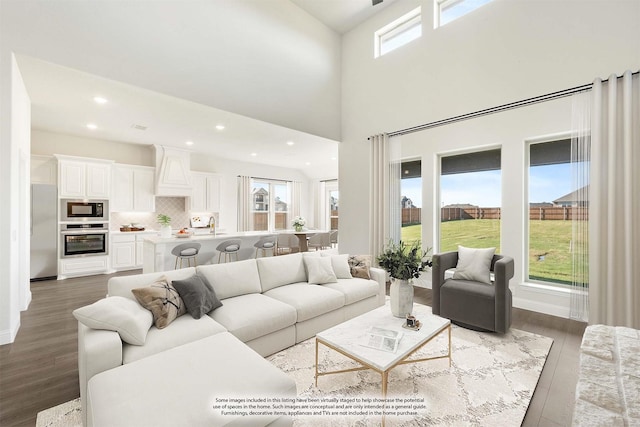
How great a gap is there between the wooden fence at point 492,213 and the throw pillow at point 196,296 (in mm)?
4070

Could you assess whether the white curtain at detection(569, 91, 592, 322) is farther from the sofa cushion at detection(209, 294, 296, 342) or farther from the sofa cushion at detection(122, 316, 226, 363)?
the sofa cushion at detection(122, 316, 226, 363)

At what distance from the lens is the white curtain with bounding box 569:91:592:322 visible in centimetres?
317

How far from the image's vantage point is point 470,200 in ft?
16.0

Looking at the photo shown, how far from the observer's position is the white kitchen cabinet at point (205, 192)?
7449mm

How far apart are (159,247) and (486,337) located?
4955mm

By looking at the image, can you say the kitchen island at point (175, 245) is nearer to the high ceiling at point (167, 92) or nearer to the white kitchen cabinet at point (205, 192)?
the high ceiling at point (167, 92)

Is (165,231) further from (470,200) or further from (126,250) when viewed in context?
(470,200)

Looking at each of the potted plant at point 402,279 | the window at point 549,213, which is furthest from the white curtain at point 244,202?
the window at point 549,213

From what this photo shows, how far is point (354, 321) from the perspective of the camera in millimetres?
2445

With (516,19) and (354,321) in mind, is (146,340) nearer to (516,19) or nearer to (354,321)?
(354,321)

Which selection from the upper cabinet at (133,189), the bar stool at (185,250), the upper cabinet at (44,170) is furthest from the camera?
the upper cabinet at (133,189)

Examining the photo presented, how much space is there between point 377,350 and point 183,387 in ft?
4.06

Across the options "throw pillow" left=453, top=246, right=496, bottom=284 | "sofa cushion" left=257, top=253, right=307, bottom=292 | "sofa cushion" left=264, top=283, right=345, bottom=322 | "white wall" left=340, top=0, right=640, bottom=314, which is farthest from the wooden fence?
"sofa cushion" left=264, top=283, right=345, bottom=322

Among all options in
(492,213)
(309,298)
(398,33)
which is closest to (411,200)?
(492,213)
